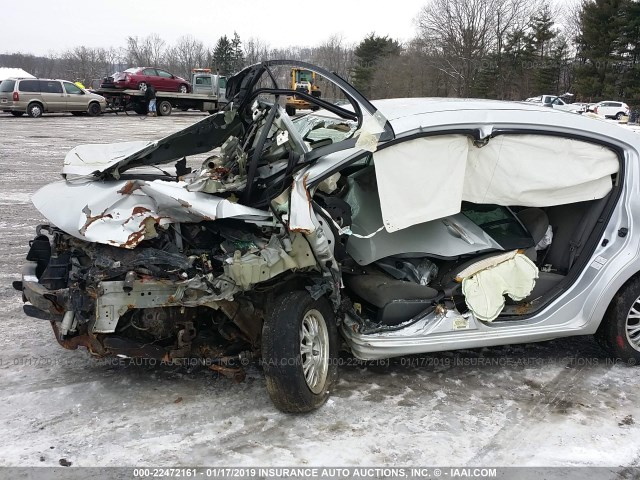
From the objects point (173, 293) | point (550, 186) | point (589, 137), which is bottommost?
point (173, 293)

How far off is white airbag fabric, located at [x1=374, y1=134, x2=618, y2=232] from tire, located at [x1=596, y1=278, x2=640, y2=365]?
723 mm

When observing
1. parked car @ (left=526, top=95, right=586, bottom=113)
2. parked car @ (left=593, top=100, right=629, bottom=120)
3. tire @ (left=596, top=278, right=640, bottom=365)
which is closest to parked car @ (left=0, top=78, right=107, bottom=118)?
parked car @ (left=526, top=95, right=586, bottom=113)

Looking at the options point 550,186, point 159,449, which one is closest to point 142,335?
point 159,449

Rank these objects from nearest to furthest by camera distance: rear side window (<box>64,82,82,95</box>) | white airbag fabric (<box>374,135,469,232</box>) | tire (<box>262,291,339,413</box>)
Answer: tire (<box>262,291,339,413</box>)
white airbag fabric (<box>374,135,469,232</box>)
rear side window (<box>64,82,82,95</box>)

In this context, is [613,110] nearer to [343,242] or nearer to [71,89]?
[71,89]

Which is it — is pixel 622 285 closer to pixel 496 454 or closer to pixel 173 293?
pixel 496 454

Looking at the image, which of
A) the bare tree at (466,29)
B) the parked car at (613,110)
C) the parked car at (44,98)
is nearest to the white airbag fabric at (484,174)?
the parked car at (44,98)

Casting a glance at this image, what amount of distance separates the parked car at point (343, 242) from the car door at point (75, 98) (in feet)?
76.5

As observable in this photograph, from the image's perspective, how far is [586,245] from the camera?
13.3 ft

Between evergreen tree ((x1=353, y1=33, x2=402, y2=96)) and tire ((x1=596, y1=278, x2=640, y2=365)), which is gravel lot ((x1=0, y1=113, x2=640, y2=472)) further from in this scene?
evergreen tree ((x1=353, y1=33, x2=402, y2=96))

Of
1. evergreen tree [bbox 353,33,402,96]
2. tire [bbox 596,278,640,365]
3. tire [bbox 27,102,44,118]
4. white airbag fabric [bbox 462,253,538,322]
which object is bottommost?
tire [bbox 596,278,640,365]

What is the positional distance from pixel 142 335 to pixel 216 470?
3.11 feet

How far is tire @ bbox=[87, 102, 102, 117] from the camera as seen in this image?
25922 millimetres

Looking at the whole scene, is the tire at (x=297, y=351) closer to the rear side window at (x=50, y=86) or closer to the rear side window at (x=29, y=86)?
the rear side window at (x=29, y=86)
